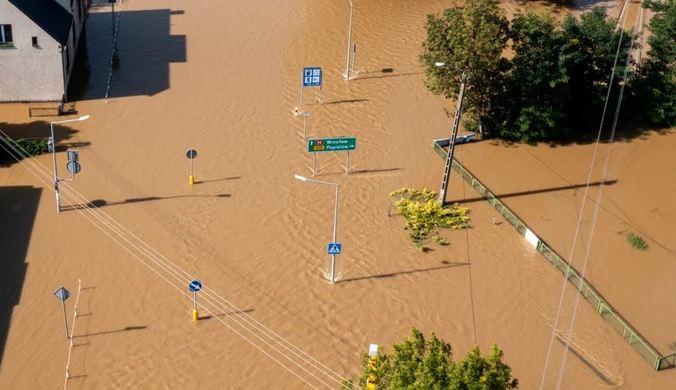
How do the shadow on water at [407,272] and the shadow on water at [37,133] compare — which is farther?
the shadow on water at [37,133]

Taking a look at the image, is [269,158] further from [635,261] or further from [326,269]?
[635,261]

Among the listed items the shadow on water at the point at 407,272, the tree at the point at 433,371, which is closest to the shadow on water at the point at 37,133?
the shadow on water at the point at 407,272

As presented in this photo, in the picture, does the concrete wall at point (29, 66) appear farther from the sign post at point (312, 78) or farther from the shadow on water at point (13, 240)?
the sign post at point (312, 78)

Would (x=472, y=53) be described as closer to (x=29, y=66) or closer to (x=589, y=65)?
(x=589, y=65)

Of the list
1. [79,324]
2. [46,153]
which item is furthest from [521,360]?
[46,153]

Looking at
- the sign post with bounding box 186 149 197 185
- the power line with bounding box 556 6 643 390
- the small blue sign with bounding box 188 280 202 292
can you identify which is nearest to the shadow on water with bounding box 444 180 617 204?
the power line with bounding box 556 6 643 390

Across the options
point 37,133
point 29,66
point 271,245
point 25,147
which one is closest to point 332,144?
point 271,245
